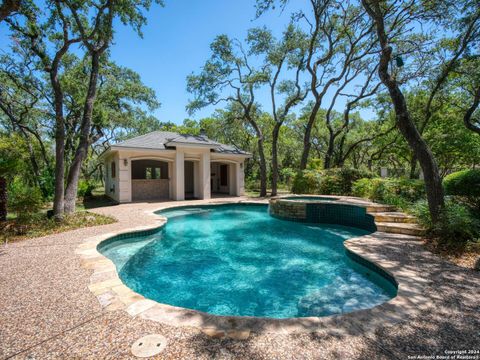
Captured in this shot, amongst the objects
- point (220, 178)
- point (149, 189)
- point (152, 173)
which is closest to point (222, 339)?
point (149, 189)

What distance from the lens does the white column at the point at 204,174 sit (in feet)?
48.4

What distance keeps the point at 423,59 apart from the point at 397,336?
13253 millimetres

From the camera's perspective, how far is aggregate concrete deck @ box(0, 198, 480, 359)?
2.05m

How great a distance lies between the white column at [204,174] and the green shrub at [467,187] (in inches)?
452

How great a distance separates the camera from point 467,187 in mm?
7824

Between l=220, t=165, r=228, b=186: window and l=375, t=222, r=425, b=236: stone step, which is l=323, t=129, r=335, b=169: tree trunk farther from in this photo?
l=375, t=222, r=425, b=236: stone step

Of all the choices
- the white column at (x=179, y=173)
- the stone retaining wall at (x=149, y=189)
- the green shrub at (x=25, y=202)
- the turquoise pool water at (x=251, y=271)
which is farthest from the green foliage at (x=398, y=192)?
the stone retaining wall at (x=149, y=189)

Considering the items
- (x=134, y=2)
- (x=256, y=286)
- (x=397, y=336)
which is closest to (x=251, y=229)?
(x=256, y=286)

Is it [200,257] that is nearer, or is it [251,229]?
[200,257]

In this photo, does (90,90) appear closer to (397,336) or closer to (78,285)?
(78,285)

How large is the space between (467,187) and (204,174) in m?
12.0

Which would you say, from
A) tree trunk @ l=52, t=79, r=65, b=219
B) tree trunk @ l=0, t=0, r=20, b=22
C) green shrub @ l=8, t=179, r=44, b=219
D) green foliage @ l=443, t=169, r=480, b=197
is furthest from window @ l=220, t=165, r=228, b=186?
tree trunk @ l=0, t=0, r=20, b=22

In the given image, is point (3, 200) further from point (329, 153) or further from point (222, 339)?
point (329, 153)

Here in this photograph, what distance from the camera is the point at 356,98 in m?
17.0
